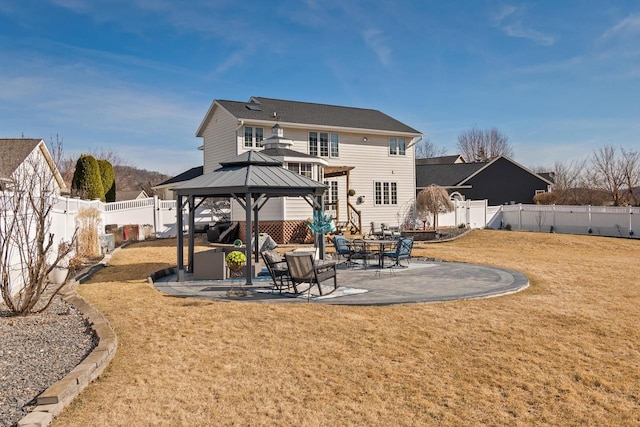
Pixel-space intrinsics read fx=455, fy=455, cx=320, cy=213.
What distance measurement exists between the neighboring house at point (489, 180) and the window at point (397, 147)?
858cm

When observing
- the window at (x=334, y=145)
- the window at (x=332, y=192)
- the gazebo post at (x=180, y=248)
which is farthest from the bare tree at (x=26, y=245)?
the window at (x=334, y=145)

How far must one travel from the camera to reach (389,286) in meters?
10.3

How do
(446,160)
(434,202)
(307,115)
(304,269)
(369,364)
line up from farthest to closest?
1. (446,160)
2. (434,202)
3. (307,115)
4. (304,269)
5. (369,364)

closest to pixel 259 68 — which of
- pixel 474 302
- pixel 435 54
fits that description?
pixel 435 54

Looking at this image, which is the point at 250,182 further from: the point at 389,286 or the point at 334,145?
the point at 334,145

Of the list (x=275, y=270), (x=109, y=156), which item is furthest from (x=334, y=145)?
(x=109, y=156)

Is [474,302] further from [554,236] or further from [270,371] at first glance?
[554,236]

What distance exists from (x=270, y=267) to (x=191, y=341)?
3.65m

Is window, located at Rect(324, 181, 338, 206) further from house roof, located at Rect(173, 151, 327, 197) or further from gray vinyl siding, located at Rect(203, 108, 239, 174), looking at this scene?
house roof, located at Rect(173, 151, 327, 197)

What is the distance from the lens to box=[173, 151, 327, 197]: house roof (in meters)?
11.2

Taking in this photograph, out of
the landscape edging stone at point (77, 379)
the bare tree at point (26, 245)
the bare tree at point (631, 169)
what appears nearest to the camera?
the landscape edging stone at point (77, 379)

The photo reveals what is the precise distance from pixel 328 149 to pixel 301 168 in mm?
4120

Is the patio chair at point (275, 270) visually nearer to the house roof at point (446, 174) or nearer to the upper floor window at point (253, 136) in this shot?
the upper floor window at point (253, 136)

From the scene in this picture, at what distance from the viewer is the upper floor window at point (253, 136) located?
23.7 m
